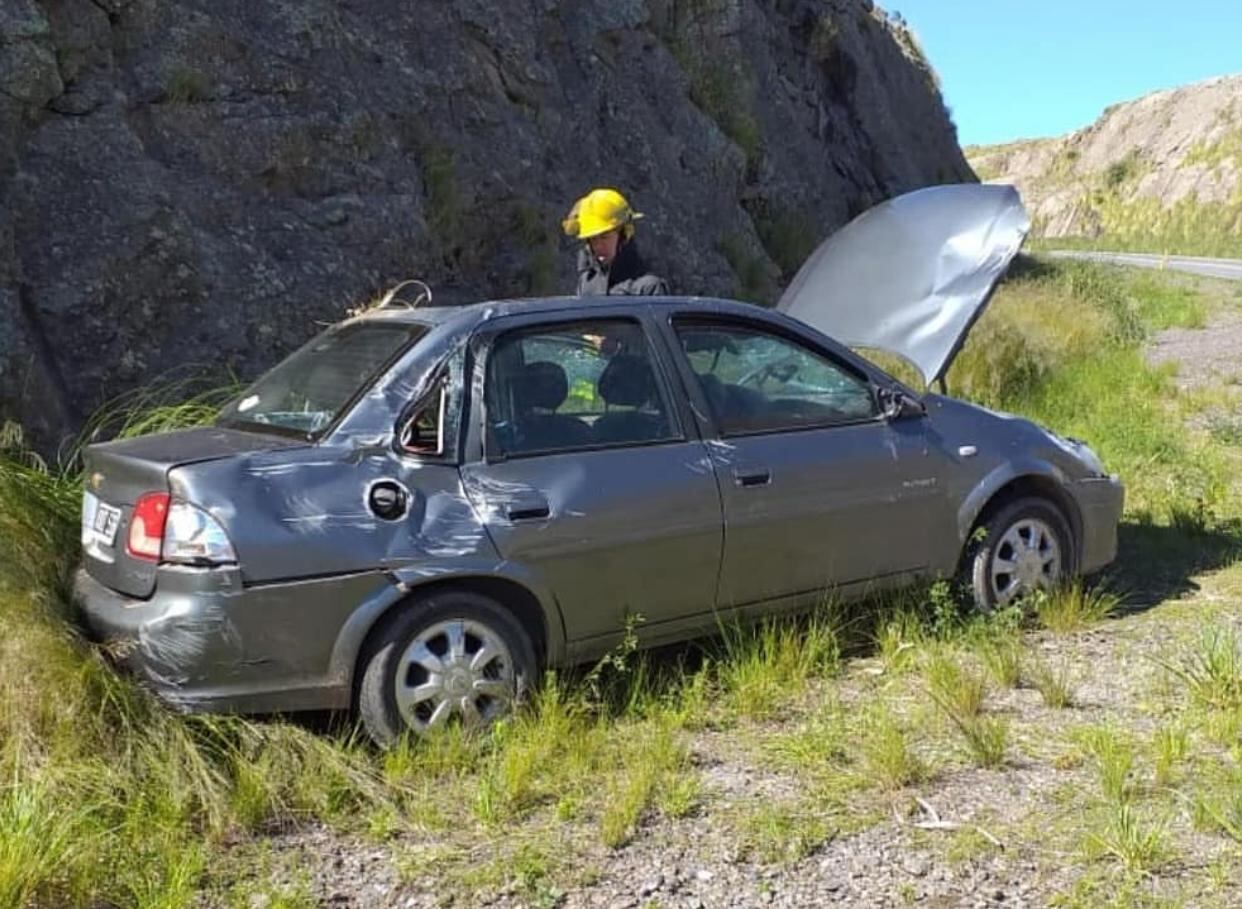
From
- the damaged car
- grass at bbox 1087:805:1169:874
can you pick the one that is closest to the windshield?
the damaged car

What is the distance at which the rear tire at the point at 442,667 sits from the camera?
4.42 meters

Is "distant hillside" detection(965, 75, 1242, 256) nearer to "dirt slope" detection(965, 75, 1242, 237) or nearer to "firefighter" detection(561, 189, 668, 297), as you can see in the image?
"dirt slope" detection(965, 75, 1242, 237)

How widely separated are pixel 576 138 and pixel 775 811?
9.95m

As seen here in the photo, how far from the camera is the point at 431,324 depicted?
4988 mm

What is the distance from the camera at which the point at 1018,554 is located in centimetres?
596

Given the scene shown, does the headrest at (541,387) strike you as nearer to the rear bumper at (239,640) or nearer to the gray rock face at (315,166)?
the rear bumper at (239,640)

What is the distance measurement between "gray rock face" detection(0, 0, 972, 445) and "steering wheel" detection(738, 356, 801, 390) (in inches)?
165

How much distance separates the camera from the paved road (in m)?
29.6

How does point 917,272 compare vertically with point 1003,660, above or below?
above

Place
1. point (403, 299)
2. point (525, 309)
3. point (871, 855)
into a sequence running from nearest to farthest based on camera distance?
point (871, 855), point (525, 309), point (403, 299)

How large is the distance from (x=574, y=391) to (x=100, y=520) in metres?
1.72

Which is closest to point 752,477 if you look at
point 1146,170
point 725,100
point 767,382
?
point 767,382

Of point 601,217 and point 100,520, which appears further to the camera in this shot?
point 601,217

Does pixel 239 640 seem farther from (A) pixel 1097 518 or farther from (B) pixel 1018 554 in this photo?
(A) pixel 1097 518
